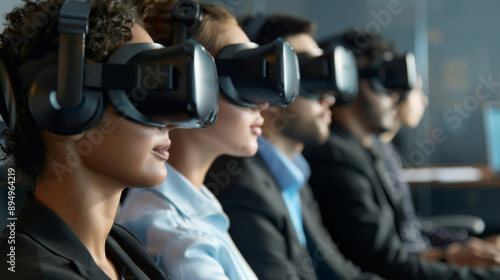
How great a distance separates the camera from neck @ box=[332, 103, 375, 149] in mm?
2492

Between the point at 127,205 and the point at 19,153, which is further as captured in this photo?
the point at 127,205

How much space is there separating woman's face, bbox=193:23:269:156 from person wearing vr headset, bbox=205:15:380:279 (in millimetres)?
190

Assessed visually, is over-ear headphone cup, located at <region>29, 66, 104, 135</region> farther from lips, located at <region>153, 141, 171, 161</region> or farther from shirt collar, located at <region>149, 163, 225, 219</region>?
shirt collar, located at <region>149, 163, 225, 219</region>

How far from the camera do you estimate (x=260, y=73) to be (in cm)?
119

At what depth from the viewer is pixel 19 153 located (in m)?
0.94

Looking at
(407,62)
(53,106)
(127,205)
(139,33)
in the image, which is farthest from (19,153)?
(407,62)

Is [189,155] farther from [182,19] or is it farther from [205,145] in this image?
[182,19]

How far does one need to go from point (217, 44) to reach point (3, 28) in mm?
429

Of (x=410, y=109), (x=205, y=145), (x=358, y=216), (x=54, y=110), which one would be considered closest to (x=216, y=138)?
(x=205, y=145)

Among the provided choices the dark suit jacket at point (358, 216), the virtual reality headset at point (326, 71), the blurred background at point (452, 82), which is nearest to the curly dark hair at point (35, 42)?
the virtual reality headset at point (326, 71)

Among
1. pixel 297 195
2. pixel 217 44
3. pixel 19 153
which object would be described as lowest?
pixel 297 195

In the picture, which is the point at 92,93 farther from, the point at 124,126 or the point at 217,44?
the point at 217,44

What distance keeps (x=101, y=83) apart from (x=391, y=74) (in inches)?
67.4

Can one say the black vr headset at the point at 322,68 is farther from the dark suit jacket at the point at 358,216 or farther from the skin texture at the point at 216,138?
the dark suit jacket at the point at 358,216
